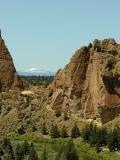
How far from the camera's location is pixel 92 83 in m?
114

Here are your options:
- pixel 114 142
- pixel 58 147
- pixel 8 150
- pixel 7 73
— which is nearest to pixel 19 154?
pixel 8 150

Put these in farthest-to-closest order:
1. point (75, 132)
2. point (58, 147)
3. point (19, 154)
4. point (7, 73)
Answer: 1. point (7, 73)
2. point (75, 132)
3. point (58, 147)
4. point (19, 154)

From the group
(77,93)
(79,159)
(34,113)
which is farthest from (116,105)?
(79,159)

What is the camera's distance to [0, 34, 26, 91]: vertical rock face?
5273 inches

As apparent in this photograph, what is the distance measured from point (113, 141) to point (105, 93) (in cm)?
2040

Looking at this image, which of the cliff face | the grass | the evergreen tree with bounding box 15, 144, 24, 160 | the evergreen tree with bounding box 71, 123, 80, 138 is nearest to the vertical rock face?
the cliff face

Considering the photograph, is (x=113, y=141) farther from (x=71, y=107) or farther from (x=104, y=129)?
(x=71, y=107)

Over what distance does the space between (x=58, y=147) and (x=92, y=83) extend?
2558cm

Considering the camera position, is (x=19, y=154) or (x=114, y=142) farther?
(x=114, y=142)

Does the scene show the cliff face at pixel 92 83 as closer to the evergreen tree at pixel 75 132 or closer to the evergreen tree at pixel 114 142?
the evergreen tree at pixel 75 132

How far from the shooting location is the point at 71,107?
113188 mm

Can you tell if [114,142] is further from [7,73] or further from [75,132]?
[7,73]

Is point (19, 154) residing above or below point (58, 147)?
above

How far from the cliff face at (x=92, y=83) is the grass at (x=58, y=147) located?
511 inches
